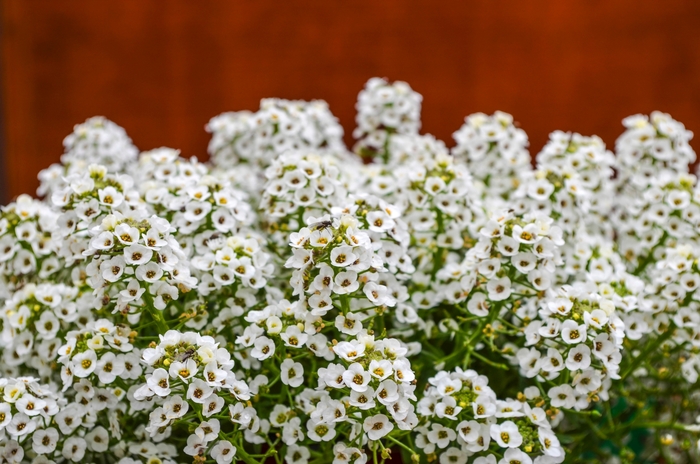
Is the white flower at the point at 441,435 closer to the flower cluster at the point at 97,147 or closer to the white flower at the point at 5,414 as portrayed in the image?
the white flower at the point at 5,414

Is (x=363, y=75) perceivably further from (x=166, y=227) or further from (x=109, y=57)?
(x=166, y=227)

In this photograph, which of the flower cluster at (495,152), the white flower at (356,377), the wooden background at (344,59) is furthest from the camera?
the wooden background at (344,59)

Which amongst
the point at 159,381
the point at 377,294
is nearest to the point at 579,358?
the point at 377,294

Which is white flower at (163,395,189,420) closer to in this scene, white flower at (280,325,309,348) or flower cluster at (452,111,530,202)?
white flower at (280,325,309,348)

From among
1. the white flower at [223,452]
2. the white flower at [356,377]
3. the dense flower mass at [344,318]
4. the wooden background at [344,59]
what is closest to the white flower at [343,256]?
the dense flower mass at [344,318]

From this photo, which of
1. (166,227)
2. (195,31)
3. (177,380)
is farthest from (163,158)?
(195,31)

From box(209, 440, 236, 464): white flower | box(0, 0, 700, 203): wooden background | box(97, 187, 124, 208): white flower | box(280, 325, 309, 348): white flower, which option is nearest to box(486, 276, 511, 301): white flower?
box(280, 325, 309, 348): white flower

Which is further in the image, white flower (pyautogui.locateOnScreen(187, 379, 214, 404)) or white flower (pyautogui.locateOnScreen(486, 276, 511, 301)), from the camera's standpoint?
white flower (pyautogui.locateOnScreen(486, 276, 511, 301))
